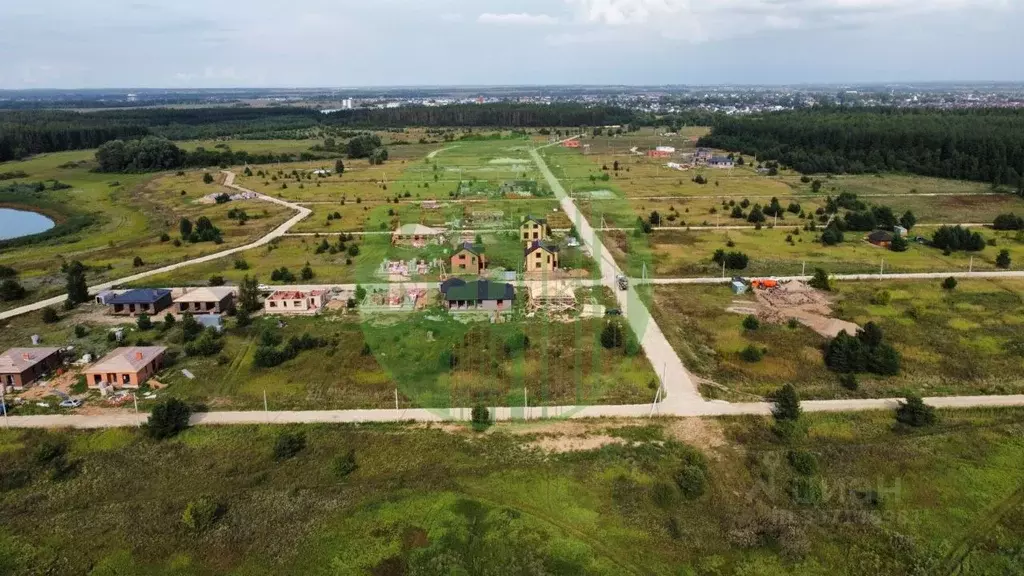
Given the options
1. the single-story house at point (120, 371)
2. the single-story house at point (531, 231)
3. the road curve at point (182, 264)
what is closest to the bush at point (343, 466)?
the single-story house at point (120, 371)

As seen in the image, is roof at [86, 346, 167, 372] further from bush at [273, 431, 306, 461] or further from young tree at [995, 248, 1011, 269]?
young tree at [995, 248, 1011, 269]

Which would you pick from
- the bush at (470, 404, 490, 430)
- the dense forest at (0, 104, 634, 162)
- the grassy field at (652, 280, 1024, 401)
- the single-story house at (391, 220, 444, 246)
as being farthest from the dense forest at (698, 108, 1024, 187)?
the bush at (470, 404, 490, 430)

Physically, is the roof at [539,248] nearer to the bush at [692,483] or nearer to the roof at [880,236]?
the bush at [692,483]

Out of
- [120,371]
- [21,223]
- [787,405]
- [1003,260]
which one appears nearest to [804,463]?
[787,405]

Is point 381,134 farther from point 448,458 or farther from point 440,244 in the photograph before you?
point 448,458

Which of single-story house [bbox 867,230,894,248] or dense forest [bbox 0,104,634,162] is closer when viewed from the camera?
single-story house [bbox 867,230,894,248]

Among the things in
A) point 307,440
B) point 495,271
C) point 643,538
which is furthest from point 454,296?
point 643,538

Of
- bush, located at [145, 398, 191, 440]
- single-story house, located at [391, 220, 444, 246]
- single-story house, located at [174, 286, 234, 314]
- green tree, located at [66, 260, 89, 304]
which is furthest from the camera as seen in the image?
single-story house, located at [391, 220, 444, 246]
